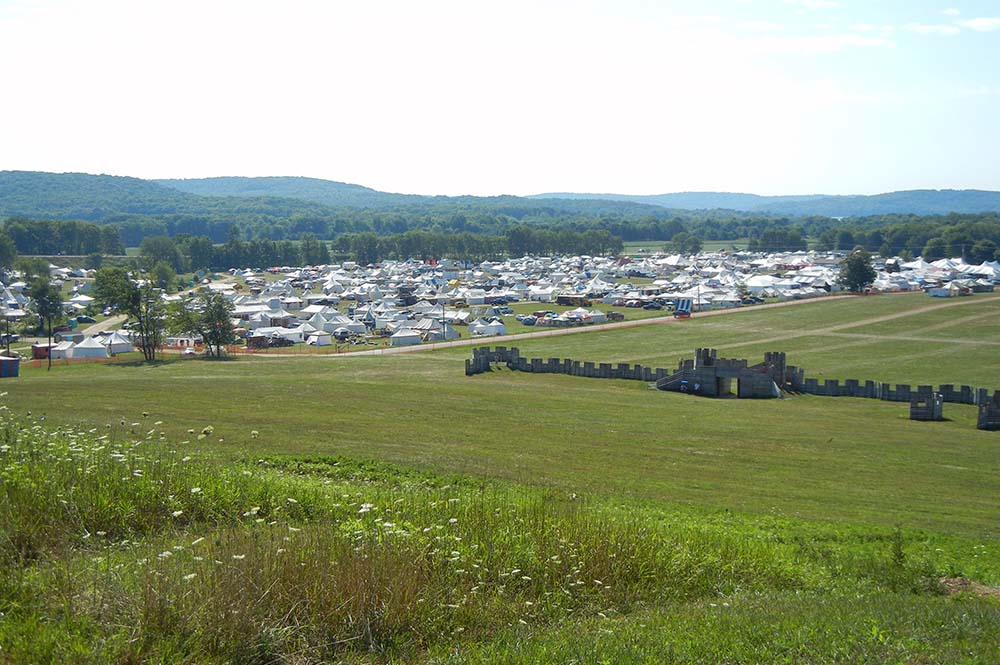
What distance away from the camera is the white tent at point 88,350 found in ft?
195

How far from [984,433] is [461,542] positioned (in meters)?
27.6

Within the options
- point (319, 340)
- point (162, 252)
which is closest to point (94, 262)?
point (162, 252)

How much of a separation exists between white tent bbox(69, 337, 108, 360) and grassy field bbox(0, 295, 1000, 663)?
37554mm

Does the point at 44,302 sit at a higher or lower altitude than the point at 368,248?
lower

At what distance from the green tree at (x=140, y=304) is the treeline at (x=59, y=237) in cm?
12016

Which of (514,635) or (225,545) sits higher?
(225,545)

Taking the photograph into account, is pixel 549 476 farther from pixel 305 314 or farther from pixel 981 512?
pixel 305 314

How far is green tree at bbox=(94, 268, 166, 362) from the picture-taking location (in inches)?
2072

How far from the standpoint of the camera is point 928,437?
29.4m

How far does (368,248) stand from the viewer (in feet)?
579

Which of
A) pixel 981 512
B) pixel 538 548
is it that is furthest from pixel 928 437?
pixel 538 548

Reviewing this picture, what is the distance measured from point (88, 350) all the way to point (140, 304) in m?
10.1

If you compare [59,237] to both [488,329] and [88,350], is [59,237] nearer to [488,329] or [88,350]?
[88,350]

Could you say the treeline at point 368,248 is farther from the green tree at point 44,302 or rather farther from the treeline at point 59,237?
the green tree at point 44,302
